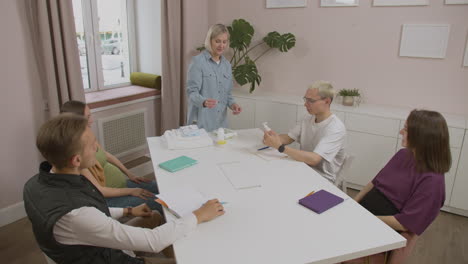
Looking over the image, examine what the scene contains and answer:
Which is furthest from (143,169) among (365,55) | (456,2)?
(456,2)

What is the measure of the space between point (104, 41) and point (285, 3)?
2.03 m

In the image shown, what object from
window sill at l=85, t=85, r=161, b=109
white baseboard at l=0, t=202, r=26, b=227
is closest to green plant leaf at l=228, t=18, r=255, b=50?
window sill at l=85, t=85, r=161, b=109

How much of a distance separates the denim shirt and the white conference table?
1076 mm

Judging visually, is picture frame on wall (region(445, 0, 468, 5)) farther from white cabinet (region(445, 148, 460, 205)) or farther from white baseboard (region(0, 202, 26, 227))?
white baseboard (region(0, 202, 26, 227))

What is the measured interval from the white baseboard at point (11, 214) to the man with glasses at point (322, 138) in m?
2.13

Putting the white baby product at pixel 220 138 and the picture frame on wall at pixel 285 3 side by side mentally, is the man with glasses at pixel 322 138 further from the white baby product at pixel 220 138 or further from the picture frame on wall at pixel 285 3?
the picture frame on wall at pixel 285 3

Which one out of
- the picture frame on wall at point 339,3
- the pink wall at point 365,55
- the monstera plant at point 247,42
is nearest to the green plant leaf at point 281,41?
the monstera plant at point 247,42

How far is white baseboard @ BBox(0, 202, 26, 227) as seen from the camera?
272 cm

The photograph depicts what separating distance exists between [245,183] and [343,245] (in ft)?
2.06

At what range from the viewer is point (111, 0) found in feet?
12.2

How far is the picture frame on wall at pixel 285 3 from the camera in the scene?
12.2ft

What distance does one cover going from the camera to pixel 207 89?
Answer: 3.04 metres

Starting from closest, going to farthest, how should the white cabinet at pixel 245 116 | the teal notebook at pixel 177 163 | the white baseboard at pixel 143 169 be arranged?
the teal notebook at pixel 177 163
the white baseboard at pixel 143 169
the white cabinet at pixel 245 116

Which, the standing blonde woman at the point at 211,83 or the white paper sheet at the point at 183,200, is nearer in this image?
the white paper sheet at the point at 183,200
